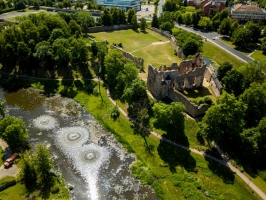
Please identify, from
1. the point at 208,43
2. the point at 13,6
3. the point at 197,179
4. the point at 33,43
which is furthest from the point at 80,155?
the point at 13,6

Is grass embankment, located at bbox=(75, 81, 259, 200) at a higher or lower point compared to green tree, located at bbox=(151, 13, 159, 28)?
lower

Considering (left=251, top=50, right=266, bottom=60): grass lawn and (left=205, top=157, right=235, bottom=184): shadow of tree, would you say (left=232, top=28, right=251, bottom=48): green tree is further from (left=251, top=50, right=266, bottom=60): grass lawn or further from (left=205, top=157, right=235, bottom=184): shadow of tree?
(left=205, top=157, right=235, bottom=184): shadow of tree

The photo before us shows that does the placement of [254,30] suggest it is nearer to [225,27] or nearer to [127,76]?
[225,27]

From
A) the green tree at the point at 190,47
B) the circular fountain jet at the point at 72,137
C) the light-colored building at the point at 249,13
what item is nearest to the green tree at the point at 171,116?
the circular fountain jet at the point at 72,137

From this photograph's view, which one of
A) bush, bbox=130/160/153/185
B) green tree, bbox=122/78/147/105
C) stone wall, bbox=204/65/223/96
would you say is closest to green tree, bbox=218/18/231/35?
stone wall, bbox=204/65/223/96

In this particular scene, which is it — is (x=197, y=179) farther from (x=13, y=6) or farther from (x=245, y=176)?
(x=13, y=6)

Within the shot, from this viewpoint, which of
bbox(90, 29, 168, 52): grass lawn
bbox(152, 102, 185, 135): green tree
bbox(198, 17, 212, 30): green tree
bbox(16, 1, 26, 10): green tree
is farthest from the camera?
bbox(16, 1, 26, 10): green tree
